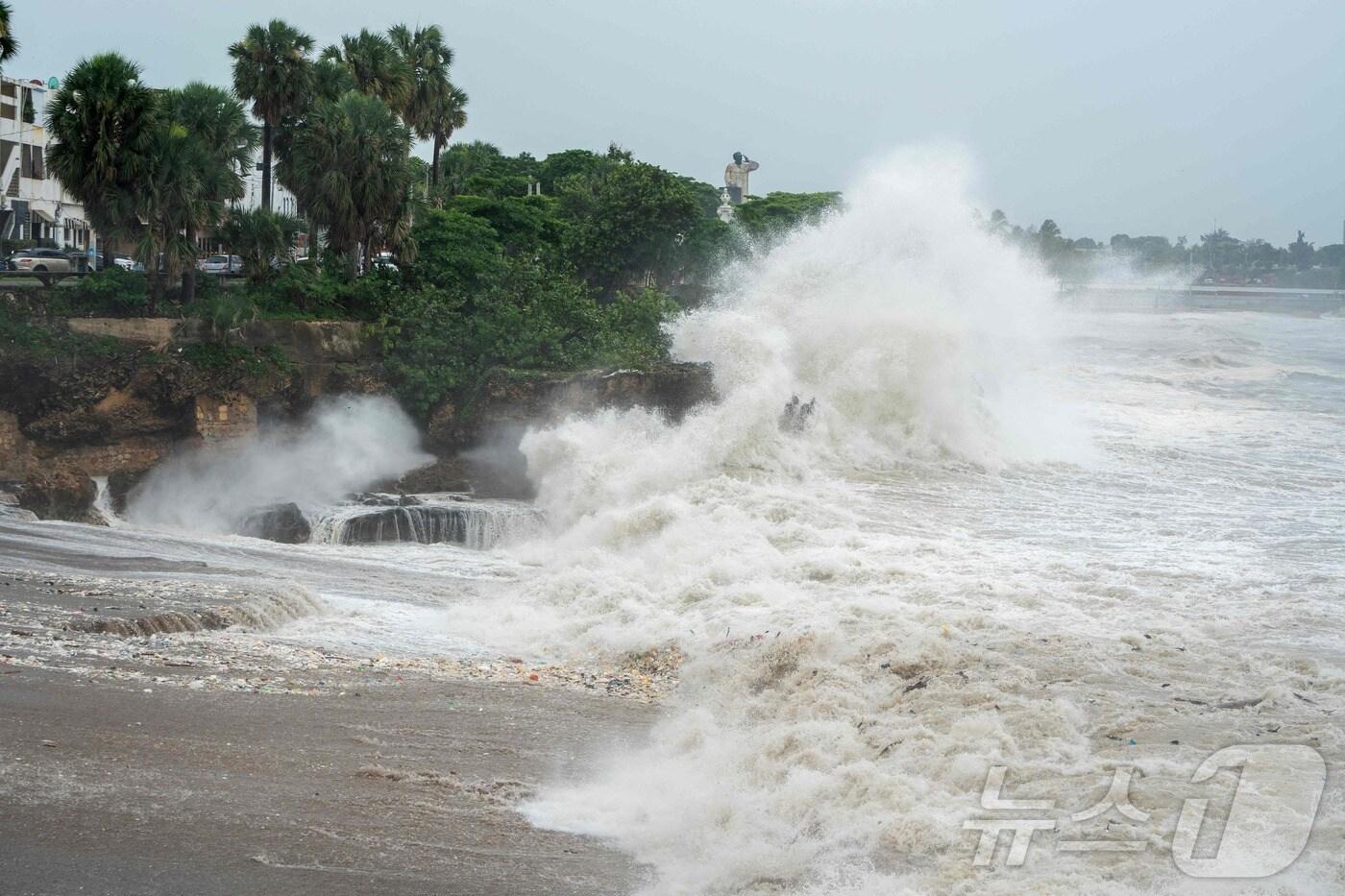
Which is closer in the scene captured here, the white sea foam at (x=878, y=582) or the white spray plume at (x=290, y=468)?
the white sea foam at (x=878, y=582)

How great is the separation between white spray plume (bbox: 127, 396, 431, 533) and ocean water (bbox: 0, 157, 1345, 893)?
810 mm

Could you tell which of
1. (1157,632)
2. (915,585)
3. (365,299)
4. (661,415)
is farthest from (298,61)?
(1157,632)

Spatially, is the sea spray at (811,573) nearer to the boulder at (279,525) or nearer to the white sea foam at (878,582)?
the white sea foam at (878,582)

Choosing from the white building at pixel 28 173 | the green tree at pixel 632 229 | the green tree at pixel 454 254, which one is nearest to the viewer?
the green tree at pixel 454 254

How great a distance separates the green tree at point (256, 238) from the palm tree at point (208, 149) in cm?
55

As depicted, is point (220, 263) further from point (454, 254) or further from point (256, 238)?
point (454, 254)

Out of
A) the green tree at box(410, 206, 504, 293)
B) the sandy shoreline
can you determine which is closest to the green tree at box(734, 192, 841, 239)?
the green tree at box(410, 206, 504, 293)

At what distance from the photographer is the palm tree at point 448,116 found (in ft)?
136

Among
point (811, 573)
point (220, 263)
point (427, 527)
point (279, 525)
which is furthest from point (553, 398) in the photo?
point (220, 263)

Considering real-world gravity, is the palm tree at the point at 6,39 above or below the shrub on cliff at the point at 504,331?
above

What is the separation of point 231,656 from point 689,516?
28.9 ft

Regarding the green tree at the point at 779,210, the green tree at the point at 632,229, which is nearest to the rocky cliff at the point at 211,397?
the green tree at the point at 632,229

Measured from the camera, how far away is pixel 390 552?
20.0 metres

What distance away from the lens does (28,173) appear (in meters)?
48.2
